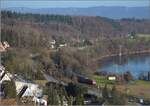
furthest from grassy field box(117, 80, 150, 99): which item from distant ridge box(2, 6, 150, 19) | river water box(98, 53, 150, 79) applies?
distant ridge box(2, 6, 150, 19)

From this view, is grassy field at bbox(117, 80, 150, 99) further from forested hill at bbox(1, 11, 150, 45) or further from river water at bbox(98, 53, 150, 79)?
forested hill at bbox(1, 11, 150, 45)

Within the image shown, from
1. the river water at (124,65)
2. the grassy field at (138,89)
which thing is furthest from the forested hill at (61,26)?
the grassy field at (138,89)

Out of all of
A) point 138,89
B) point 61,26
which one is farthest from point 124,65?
point 138,89

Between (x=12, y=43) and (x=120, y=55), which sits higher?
(x=12, y=43)

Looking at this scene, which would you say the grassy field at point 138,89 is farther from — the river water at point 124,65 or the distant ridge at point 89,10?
the distant ridge at point 89,10

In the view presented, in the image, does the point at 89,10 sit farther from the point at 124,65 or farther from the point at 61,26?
the point at 61,26

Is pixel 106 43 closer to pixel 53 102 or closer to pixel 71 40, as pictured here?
pixel 71 40

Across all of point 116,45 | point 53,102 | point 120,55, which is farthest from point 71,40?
point 53,102
